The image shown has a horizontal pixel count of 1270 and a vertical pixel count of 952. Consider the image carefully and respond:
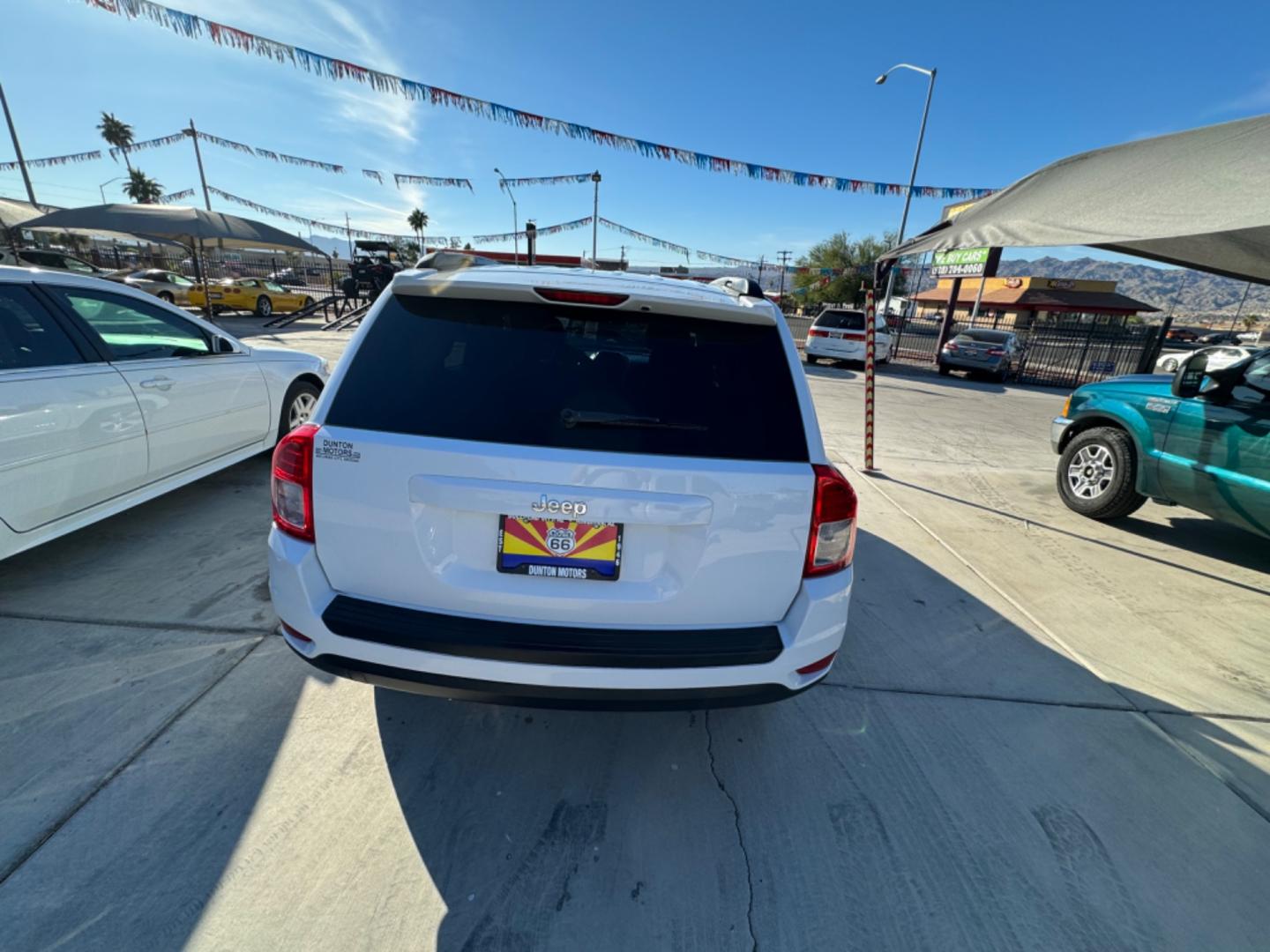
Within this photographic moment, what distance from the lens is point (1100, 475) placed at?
5.06 m

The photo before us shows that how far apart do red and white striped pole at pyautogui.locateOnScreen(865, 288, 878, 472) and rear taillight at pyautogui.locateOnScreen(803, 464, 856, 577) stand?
157 inches

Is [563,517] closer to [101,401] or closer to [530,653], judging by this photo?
[530,653]

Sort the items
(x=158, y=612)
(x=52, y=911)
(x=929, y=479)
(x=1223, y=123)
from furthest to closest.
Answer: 1. (x=929, y=479)
2. (x=1223, y=123)
3. (x=158, y=612)
4. (x=52, y=911)

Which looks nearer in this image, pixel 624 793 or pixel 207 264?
pixel 624 793

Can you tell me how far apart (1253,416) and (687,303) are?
15.1 ft

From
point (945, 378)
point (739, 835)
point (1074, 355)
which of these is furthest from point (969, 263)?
point (739, 835)

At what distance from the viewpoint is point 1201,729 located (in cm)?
256

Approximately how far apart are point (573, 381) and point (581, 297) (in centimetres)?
29

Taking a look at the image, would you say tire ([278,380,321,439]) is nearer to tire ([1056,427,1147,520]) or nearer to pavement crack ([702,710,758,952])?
pavement crack ([702,710,758,952])

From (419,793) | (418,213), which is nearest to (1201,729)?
(419,793)

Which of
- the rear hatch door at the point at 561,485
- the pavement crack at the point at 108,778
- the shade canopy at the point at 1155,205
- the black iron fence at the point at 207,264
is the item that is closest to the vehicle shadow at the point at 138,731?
the pavement crack at the point at 108,778

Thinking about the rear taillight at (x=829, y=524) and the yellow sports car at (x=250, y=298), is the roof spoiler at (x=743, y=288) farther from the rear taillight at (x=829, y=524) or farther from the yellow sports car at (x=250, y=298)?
the yellow sports car at (x=250, y=298)

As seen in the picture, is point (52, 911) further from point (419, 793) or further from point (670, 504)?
point (670, 504)

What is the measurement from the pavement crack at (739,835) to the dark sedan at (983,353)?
57.4 ft
